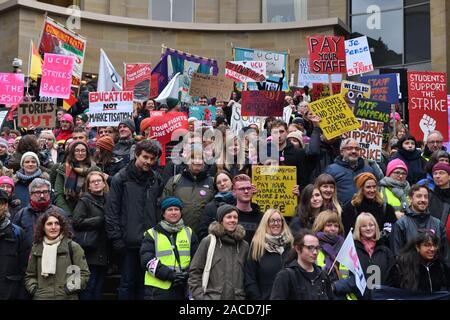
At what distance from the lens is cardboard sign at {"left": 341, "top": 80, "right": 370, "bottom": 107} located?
13.6 metres

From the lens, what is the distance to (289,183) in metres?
10.2

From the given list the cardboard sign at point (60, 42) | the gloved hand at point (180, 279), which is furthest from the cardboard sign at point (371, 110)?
the cardboard sign at point (60, 42)

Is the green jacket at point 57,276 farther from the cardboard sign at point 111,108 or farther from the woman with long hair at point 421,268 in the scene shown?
the cardboard sign at point 111,108

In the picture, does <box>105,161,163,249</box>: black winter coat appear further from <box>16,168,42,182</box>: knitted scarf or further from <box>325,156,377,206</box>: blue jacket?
<box>325,156,377,206</box>: blue jacket

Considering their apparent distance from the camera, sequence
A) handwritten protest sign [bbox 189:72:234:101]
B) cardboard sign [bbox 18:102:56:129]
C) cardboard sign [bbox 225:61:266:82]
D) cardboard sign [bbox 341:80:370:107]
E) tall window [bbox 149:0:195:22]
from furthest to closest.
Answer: tall window [bbox 149:0:195:22]
cardboard sign [bbox 225:61:266:82]
handwritten protest sign [bbox 189:72:234:101]
cardboard sign [bbox 18:102:56:129]
cardboard sign [bbox 341:80:370:107]

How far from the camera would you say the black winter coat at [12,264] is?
8766 millimetres

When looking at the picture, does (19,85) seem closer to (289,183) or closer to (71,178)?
(71,178)

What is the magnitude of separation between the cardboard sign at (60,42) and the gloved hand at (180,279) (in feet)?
30.9

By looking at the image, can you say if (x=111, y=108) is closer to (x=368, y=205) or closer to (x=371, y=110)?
(x=371, y=110)

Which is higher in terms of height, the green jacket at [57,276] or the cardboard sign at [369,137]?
the cardboard sign at [369,137]

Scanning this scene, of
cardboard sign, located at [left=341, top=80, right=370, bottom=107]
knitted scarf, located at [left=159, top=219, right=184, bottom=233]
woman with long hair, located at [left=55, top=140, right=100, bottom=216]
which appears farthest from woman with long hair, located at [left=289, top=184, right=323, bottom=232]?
cardboard sign, located at [left=341, top=80, right=370, bottom=107]

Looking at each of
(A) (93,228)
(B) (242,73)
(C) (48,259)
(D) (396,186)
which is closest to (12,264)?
(C) (48,259)

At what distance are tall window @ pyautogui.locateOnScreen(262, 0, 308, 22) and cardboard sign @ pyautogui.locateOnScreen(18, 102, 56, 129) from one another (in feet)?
48.4

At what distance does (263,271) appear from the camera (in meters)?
8.47
